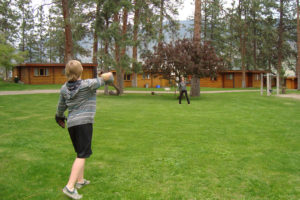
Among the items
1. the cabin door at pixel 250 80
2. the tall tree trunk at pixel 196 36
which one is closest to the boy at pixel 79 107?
the tall tree trunk at pixel 196 36

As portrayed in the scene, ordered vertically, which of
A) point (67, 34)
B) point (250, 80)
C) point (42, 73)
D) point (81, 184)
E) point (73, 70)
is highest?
point (67, 34)

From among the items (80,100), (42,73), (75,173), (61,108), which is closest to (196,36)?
(61,108)

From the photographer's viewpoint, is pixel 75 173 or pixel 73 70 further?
pixel 75 173

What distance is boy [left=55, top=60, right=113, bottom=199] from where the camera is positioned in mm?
3617

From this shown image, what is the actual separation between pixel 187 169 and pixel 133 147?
1798 millimetres

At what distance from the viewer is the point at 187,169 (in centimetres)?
488

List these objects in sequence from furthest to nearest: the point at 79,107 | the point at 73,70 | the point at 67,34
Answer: the point at 67,34 → the point at 79,107 → the point at 73,70

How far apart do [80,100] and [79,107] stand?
0.30ft

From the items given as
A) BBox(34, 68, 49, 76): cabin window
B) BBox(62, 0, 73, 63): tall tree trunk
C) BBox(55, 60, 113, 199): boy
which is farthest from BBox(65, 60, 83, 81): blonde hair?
BBox(34, 68, 49, 76): cabin window

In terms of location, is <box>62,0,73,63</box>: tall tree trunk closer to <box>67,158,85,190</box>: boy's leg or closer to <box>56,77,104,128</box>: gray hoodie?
<box>56,77,104,128</box>: gray hoodie

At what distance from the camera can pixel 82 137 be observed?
371 cm

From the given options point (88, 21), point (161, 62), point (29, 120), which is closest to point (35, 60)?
point (88, 21)

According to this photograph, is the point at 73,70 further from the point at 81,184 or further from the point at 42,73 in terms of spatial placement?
the point at 42,73

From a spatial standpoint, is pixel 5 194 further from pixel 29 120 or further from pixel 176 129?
pixel 29 120
